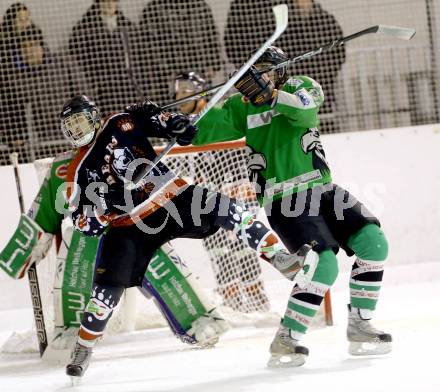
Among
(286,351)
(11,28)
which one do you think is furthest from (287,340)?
(11,28)

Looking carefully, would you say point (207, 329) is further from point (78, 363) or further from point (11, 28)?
point (11, 28)

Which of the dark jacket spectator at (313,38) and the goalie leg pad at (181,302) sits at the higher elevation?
the dark jacket spectator at (313,38)

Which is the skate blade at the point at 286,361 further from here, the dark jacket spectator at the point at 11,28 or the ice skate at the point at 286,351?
the dark jacket spectator at the point at 11,28

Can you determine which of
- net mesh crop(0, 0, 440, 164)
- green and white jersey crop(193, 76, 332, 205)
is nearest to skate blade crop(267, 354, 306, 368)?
green and white jersey crop(193, 76, 332, 205)

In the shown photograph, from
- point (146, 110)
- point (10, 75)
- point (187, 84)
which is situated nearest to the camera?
point (146, 110)

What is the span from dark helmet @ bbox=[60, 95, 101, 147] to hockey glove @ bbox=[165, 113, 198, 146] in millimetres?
264

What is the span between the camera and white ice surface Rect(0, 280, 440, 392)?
3.15 metres

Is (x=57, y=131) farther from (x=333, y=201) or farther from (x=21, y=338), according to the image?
(x=333, y=201)

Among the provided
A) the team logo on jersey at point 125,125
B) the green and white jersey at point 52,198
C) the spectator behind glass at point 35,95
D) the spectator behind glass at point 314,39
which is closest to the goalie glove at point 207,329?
the green and white jersey at point 52,198

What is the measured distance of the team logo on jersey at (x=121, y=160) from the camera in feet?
12.0

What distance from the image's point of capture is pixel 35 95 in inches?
219

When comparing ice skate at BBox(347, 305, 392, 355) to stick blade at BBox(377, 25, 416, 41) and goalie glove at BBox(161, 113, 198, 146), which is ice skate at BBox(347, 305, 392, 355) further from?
stick blade at BBox(377, 25, 416, 41)

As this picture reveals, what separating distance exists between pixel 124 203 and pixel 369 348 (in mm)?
995

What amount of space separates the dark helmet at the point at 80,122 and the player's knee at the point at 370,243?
1.00 meters
